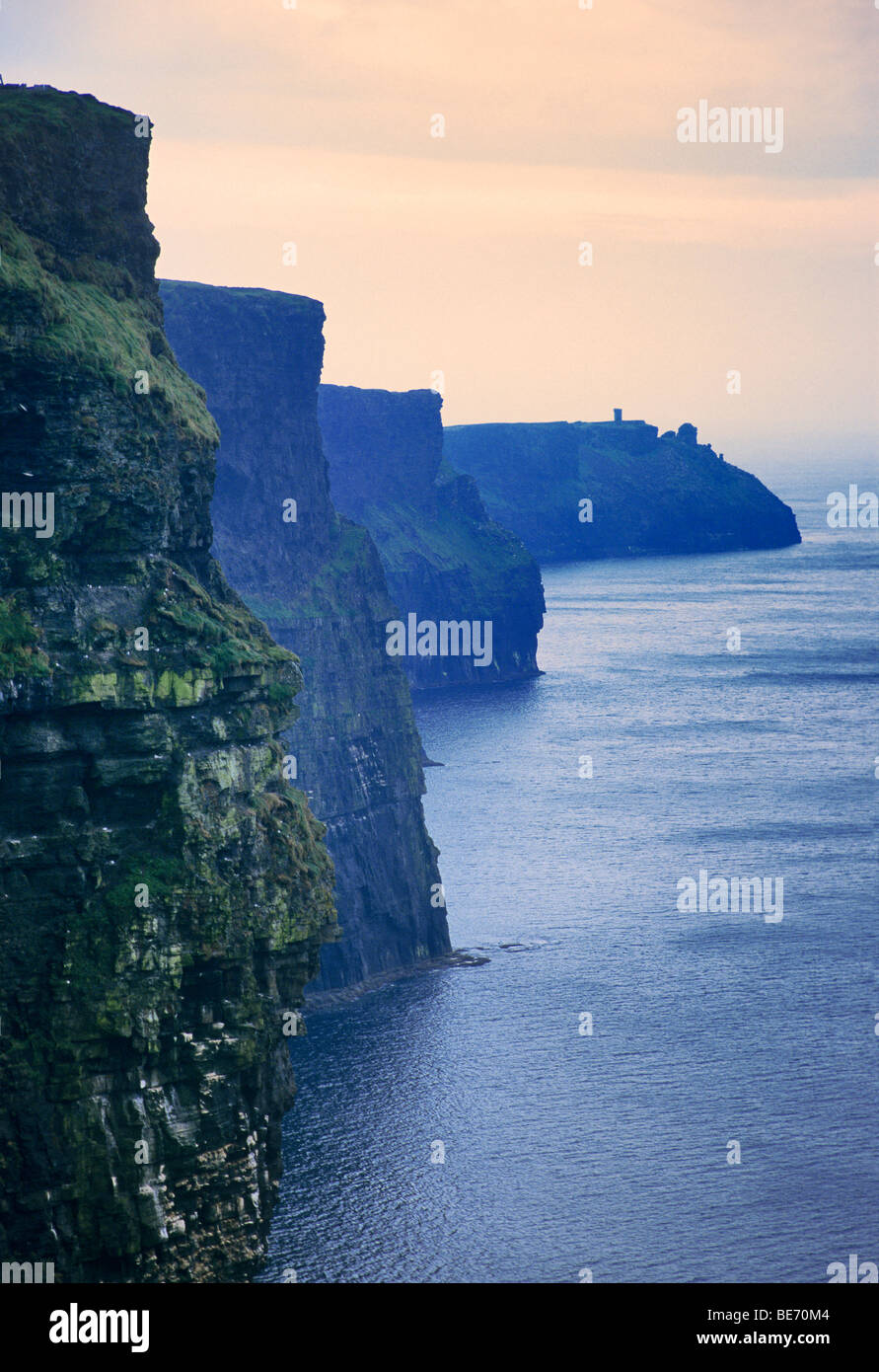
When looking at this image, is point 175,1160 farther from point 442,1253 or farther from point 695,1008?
point 695,1008

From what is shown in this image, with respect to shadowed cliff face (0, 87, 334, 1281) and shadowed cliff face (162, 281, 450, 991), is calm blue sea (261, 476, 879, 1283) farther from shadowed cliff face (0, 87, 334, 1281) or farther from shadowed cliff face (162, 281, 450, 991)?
shadowed cliff face (0, 87, 334, 1281)

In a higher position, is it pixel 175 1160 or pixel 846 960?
pixel 175 1160

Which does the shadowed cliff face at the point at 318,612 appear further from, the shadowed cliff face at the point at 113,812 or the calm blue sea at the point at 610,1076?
the shadowed cliff face at the point at 113,812

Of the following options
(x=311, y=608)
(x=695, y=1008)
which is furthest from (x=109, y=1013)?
(x=311, y=608)

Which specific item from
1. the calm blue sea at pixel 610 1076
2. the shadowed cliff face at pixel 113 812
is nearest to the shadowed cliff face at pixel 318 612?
the calm blue sea at pixel 610 1076

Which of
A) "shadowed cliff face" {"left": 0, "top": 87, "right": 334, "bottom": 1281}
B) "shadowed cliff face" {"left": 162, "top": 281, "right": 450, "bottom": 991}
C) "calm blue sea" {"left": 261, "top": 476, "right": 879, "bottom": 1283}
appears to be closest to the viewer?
"shadowed cliff face" {"left": 0, "top": 87, "right": 334, "bottom": 1281}

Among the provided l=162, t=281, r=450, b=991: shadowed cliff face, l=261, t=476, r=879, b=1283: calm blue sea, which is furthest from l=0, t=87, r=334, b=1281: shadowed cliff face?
l=162, t=281, r=450, b=991: shadowed cliff face
